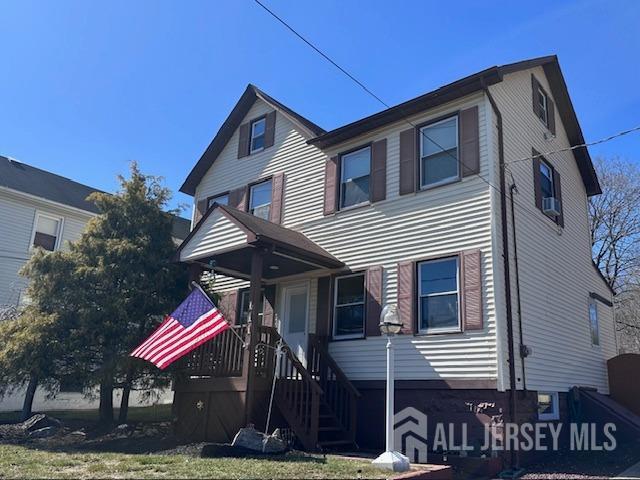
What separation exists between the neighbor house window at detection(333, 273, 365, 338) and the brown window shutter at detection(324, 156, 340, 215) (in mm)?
1696

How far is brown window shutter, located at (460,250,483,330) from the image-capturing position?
8930 millimetres

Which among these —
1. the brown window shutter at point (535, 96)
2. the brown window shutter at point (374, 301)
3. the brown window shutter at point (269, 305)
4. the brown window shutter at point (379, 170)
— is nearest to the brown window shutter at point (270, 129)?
the brown window shutter at point (379, 170)

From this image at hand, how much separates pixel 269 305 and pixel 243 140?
5.09 m

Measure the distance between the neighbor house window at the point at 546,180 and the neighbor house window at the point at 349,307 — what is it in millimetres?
4787

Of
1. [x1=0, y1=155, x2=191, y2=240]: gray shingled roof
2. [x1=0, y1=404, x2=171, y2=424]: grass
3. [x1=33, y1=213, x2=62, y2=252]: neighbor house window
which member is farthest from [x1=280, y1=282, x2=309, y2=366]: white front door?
[x1=33, y1=213, x2=62, y2=252]: neighbor house window

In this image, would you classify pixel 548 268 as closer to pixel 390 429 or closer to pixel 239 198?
pixel 390 429

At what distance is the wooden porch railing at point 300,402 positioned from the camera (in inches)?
356

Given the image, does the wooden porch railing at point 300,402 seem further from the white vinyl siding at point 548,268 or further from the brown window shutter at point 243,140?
the brown window shutter at point 243,140

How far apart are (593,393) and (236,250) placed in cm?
830

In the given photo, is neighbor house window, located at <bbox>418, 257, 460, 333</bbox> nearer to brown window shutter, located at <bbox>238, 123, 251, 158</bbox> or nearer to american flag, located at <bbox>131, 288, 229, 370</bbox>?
american flag, located at <bbox>131, 288, 229, 370</bbox>

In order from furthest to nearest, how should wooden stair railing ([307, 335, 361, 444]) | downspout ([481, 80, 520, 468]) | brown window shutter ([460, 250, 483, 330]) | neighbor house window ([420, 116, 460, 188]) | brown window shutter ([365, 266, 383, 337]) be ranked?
brown window shutter ([365, 266, 383, 337]), neighbor house window ([420, 116, 460, 188]), wooden stair railing ([307, 335, 361, 444]), brown window shutter ([460, 250, 483, 330]), downspout ([481, 80, 520, 468])

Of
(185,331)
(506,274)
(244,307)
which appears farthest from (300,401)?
(244,307)

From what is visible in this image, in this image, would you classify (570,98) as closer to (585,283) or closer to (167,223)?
(585,283)

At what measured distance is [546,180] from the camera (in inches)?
482
